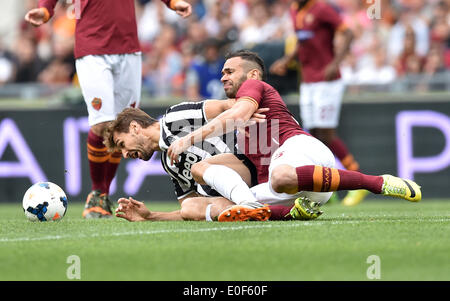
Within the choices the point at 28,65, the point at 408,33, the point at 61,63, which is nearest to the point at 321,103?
the point at 408,33

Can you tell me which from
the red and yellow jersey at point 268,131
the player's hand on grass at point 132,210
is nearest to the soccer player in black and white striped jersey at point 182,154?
the player's hand on grass at point 132,210

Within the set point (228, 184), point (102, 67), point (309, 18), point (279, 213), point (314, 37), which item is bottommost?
point (279, 213)

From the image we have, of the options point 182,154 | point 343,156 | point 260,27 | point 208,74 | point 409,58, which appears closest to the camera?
point 182,154

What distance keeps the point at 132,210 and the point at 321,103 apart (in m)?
4.49

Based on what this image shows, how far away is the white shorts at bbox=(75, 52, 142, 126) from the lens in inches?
281

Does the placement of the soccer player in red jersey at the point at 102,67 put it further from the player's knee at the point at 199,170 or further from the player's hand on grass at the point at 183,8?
the player's knee at the point at 199,170

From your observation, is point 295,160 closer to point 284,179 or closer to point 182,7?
point 284,179

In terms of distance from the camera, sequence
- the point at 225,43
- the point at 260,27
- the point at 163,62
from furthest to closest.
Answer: the point at 163,62
the point at 260,27
the point at 225,43

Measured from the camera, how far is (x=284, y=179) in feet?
17.7

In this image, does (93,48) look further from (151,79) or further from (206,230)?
(151,79)

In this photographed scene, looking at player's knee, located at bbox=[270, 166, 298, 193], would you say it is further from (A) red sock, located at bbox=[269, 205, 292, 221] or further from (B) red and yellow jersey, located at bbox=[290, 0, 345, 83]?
(B) red and yellow jersey, located at bbox=[290, 0, 345, 83]

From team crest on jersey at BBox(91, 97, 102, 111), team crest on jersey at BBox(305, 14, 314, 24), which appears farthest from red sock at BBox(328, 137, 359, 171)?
team crest on jersey at BBox(91, 97, 102, 111)

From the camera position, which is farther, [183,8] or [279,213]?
[183,8]

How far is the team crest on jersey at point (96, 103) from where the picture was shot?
714 cm
